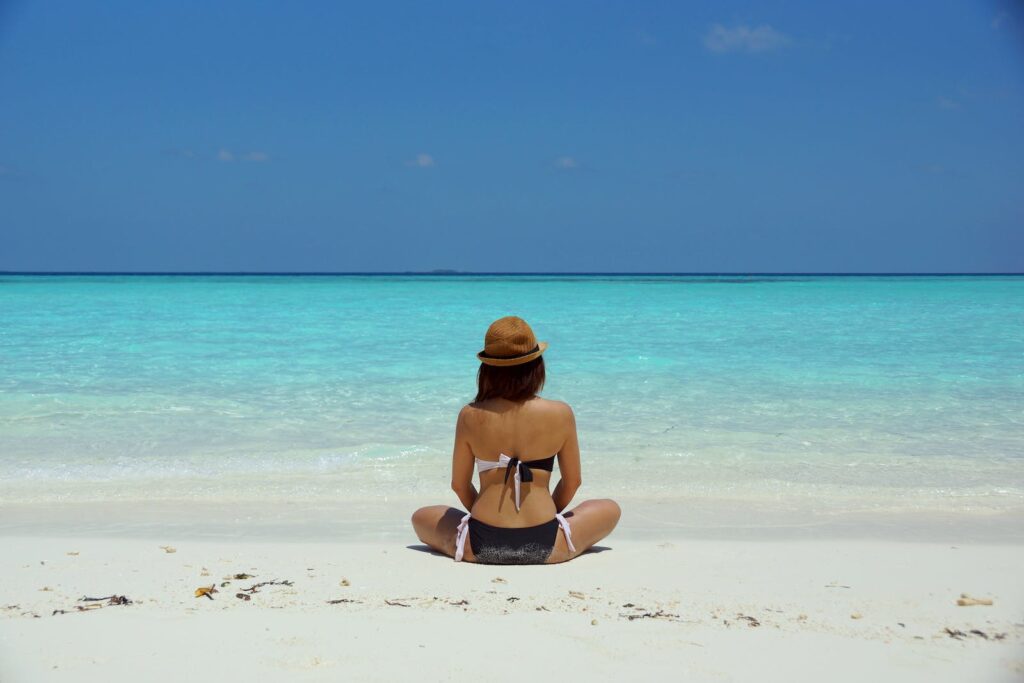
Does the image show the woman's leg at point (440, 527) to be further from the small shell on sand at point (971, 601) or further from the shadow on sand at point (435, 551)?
the small shell on sand at point (971, 601)

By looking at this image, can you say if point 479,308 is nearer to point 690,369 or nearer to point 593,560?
point 690,369

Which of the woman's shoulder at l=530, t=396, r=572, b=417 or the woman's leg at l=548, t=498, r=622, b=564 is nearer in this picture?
the woman's shoulder at l=530, t=396, r=572, b=417

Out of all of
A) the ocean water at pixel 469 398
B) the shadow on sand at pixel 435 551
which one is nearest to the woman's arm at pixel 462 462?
the shadow on sand at pixel 435 551

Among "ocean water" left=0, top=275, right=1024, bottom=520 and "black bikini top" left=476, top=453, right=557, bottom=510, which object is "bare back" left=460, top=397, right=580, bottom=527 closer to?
"black bikini top" left=476, top=453, right=557, bottom=510

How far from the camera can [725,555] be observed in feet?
13.8

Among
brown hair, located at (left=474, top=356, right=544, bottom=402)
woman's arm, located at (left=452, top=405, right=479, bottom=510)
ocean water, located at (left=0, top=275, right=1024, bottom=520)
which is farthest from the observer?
ocean water, located at (left=0, top=275, right=1024, bottom=520)

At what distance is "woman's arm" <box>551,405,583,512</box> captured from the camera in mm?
4105

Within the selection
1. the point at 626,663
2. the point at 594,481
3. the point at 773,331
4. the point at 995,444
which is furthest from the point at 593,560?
the point at 773,331

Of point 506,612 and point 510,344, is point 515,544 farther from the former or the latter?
point 510,344

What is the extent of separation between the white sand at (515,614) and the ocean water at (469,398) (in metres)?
1.32

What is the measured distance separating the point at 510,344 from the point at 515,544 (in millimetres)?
934

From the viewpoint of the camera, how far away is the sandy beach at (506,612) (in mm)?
2826

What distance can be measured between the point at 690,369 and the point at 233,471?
6925mm

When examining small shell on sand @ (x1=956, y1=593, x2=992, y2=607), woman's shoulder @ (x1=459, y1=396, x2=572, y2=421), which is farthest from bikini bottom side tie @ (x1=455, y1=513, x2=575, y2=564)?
small shell on sand @ (x1=956, y1=593, x2=992, y2=607)
